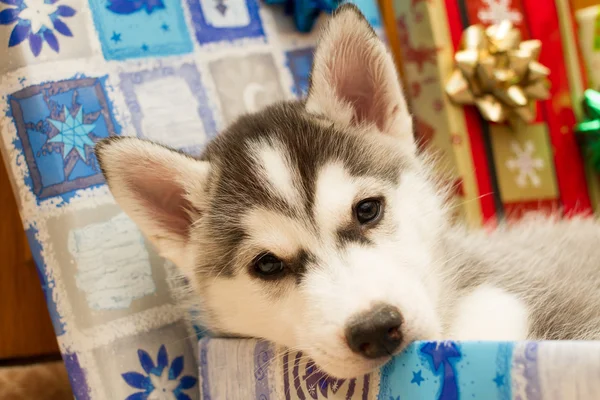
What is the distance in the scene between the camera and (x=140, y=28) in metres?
1.94

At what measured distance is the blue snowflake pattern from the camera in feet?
6.25

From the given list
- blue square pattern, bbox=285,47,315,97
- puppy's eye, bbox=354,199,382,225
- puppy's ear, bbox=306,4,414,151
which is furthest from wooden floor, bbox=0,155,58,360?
puppy's eye, bbox=354,199,382,225

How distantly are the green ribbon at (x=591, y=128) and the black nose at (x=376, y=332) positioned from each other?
1847mm

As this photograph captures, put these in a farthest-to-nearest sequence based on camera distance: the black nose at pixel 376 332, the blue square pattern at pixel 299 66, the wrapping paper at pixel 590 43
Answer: the wrapping paper at pixel 590 43
the blue square pattern at pixel 299 66
the black nose at pixel 376 332

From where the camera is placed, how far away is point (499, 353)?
0.89 meters

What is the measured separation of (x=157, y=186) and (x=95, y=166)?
30 centimetres

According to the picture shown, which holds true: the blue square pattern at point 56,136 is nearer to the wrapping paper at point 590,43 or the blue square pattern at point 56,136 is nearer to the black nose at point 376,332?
the black nose at point 376,332

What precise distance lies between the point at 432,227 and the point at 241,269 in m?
0.53

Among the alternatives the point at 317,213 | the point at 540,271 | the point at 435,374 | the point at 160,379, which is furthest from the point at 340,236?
the point at 160,379

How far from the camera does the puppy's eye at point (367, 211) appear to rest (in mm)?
1379

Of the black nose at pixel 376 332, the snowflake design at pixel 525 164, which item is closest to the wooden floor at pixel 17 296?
the black nose at pixel 376 332

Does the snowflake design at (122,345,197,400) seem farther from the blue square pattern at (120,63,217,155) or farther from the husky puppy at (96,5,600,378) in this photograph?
the blue square pattern at (120,63,217,155)

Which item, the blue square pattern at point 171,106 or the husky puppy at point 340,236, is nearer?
the husky puppy at point 340,236

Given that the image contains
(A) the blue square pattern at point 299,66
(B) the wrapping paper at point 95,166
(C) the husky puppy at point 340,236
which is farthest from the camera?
(A) the blue square pattern at point 299,66
